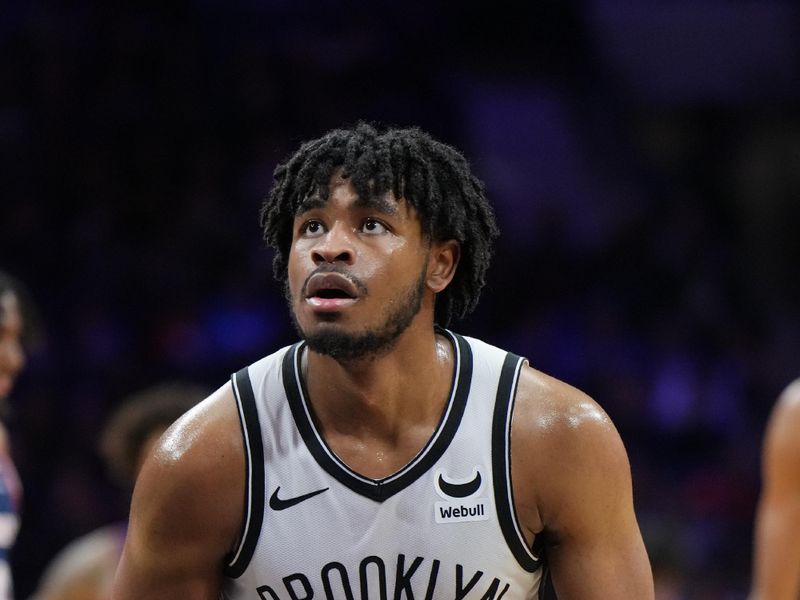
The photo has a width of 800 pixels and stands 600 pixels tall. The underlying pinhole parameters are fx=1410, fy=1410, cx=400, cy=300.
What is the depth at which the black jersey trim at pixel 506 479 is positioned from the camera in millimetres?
2939

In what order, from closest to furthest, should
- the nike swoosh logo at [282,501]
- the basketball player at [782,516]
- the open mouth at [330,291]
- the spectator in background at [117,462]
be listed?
1. the open mouth at [330,291]
2. the nike swoosh logo at [282,501]
3. the basketball player at [782,516]
4. the spectator in background at [117,462]

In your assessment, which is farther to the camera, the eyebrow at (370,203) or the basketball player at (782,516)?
the basketball player at (782,516)

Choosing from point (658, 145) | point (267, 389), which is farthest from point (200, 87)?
point (267, 389)

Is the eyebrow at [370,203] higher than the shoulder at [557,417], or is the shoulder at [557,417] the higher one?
the eyebrow at [370,203]

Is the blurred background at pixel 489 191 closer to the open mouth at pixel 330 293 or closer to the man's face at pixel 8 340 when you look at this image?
the man's face at pixel 8 340

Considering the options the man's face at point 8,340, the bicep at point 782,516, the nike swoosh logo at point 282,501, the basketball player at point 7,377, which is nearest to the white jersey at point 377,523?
the nike swoosh logo at point 282,501

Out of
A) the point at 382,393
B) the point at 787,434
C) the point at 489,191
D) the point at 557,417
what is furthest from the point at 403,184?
the point at 489,191

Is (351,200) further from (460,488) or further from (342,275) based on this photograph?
(460,488)

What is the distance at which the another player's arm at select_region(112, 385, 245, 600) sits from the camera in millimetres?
2885

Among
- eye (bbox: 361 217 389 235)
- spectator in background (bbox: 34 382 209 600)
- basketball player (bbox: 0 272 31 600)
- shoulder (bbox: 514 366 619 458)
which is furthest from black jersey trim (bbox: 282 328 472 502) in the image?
spectator in background (bbox: 34 382 209 600)

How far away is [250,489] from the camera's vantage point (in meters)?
2.91

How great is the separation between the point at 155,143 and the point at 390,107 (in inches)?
60.2

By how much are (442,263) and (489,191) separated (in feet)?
19.8

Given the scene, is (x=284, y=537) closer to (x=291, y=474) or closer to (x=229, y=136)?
(x=291, y=474)
